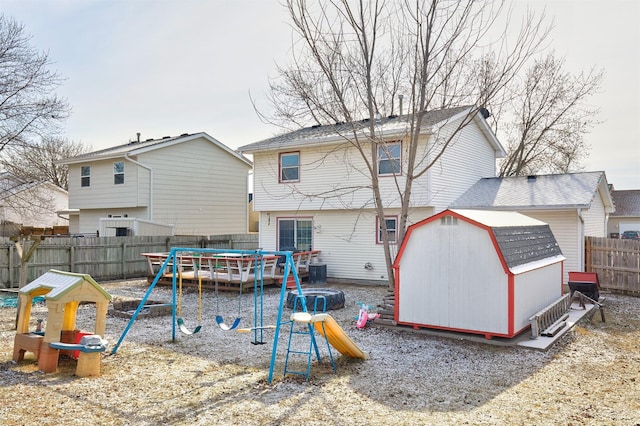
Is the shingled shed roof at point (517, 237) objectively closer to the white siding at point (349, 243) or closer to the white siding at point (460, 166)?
the white siding at point (460, 166)

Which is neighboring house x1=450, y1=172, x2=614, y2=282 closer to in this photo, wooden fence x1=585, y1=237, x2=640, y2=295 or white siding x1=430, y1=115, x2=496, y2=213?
white siding x1=430, y1=115, x2=496, y2=213

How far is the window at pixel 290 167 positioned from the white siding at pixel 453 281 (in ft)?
30.0

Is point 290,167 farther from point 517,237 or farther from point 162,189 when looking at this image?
point 517,237

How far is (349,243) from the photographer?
1725 centimetres

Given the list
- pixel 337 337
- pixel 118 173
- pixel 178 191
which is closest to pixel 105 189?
pixel 118 173

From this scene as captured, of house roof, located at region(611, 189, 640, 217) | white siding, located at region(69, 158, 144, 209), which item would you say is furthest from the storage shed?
house roof, located at region(611, 189, 640, 217)

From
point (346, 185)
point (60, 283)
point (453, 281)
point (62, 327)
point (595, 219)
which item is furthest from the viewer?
point (346, 185)

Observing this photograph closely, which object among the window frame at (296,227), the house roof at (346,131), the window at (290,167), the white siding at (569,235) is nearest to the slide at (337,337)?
the house roof at (346,131)

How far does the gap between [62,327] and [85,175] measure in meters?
18.3

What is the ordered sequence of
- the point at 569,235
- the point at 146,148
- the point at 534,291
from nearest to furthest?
the point at 534,291 < the point at 569,235 < the point at 146,148

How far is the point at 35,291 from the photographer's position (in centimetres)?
758

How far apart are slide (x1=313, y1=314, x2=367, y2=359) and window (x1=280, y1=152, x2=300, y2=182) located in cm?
1113

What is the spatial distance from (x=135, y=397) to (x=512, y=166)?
2679 cm

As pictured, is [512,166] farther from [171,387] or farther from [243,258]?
[171,387]
